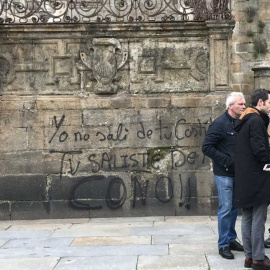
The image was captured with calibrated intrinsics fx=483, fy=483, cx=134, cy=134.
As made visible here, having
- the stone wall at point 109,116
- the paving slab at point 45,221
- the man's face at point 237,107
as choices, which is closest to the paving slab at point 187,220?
Answer: the stone wall at point 109,116

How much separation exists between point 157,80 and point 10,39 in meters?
2.76

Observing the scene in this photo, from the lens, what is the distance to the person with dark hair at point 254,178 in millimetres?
5191

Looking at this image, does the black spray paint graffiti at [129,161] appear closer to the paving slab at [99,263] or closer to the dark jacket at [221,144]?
the dark jacket at [221,144]

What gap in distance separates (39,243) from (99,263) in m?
1.47

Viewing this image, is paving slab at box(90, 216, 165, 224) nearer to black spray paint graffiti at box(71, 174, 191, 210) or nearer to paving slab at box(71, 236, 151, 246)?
black spray paint graffiti at box(71, 174, 191, 210)

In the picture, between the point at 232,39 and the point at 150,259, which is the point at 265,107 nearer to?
the point at 150,259

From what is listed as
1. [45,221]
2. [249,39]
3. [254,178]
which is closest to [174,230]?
[45,221]

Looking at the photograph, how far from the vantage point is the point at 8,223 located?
8328 millimetres

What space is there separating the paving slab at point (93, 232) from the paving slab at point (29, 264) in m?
1.45

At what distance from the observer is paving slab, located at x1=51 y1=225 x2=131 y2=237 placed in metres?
7.25

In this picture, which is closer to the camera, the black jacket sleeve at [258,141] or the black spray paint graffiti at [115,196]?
the black jacket sleeve at [258,141]

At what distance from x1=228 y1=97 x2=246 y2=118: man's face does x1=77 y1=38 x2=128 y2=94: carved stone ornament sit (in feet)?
10.0

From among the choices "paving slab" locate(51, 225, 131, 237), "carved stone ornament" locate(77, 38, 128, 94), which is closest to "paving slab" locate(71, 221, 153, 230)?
"paving slab" locate(51, 225, 131, 237)

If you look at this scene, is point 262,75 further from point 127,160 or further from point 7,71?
point 7,71
